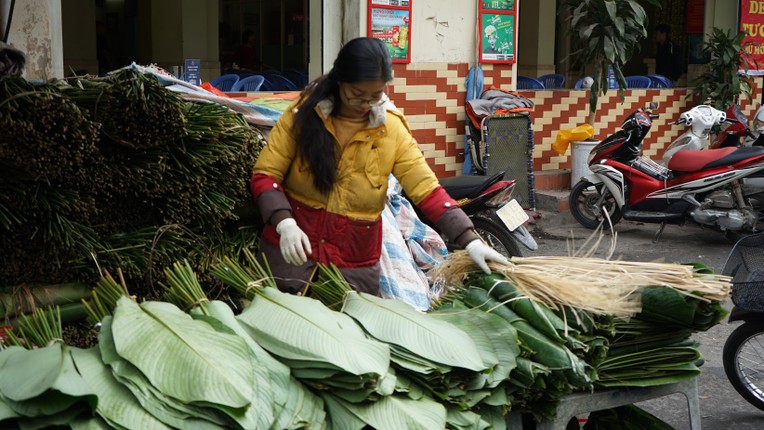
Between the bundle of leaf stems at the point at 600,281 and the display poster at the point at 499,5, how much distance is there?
612cm

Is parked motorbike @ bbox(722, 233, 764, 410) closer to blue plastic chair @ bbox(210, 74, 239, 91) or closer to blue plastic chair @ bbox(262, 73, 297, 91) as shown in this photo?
blue plastic chair @ bbox(262, 73, 297, 91)

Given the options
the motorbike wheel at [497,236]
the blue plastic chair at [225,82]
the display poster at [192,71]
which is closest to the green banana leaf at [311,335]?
the motorbike wheel at [497,236]

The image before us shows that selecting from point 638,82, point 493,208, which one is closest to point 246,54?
point 638,82

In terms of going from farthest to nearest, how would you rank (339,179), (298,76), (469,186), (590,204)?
1. (298,76)
2. (590,204)
3. (469,186)
4. (339,179)

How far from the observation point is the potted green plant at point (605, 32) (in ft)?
29.6

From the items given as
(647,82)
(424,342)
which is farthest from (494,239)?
(647,82)

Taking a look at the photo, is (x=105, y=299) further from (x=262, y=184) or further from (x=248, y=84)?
(x=248, y=84)

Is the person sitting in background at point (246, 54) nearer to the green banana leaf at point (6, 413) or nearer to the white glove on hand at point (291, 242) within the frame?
the white glove on hand at point (291, 242)

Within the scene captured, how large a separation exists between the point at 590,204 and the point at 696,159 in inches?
43.9

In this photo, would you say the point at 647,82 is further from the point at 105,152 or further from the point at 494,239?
the point at 105,152

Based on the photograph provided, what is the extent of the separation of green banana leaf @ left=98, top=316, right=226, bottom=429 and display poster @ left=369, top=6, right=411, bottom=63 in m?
6.17

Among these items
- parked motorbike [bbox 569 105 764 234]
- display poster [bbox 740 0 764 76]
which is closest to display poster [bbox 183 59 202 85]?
parked motorbike [bbox 569 105 764 234]

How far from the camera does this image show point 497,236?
614cm

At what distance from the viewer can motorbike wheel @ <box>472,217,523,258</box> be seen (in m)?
6.07
